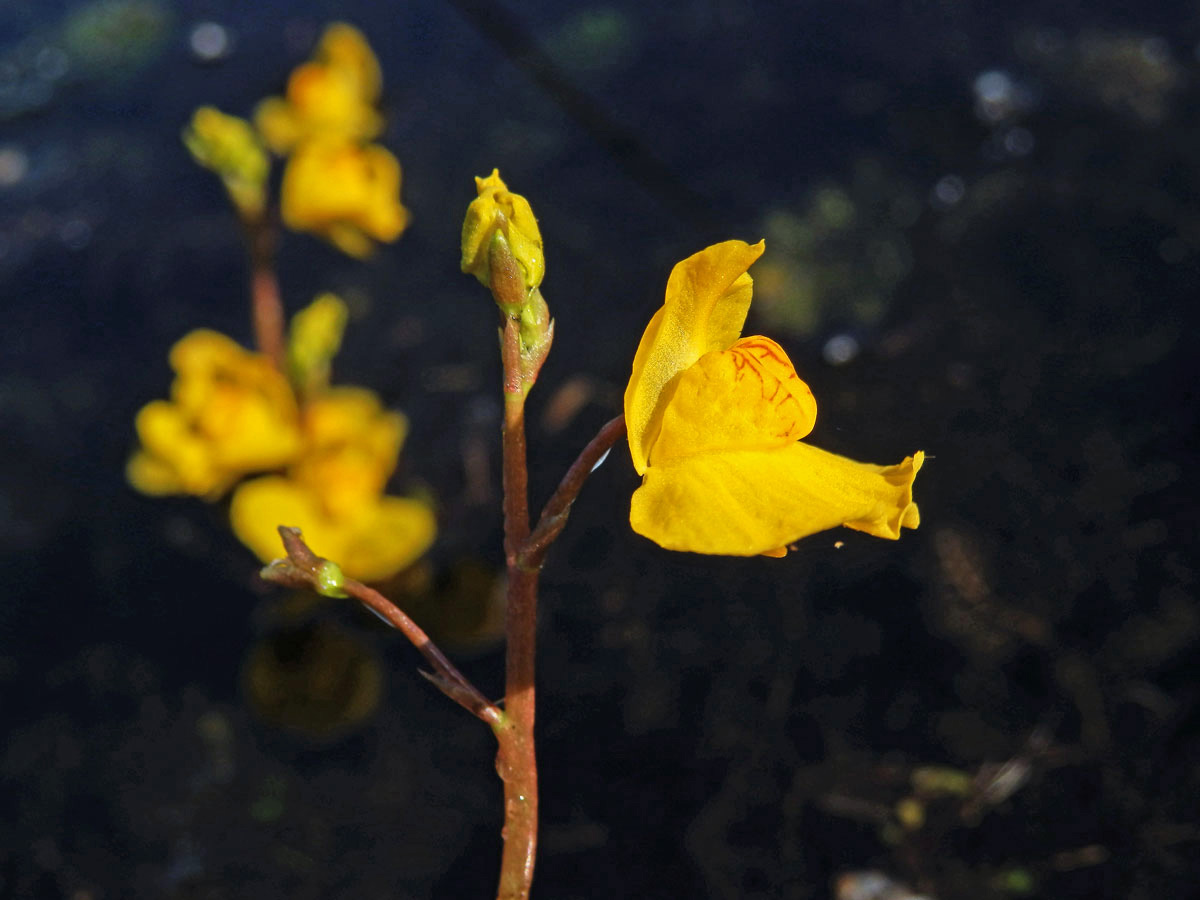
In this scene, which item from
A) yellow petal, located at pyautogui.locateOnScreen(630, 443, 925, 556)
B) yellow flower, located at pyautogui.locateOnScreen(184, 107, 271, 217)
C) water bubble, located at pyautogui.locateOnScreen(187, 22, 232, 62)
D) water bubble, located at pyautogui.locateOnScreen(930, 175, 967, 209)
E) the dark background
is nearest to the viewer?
yellow petal, located at pyautogui.locateOnScreen(630, 443, 925, 556)

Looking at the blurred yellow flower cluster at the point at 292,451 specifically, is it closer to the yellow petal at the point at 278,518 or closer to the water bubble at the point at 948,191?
the yellow petal at the point at 278,518

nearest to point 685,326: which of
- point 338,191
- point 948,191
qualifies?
point 338,191

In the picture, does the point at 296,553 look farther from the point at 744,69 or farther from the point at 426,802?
the point at 744,69

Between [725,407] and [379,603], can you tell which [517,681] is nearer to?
[379,603]

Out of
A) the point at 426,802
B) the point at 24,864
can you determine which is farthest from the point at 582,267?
the point at 24,864

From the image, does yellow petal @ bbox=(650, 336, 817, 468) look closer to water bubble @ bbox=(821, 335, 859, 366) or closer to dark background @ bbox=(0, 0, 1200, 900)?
dark background @ bbox=(0, 0, 1200, 900)

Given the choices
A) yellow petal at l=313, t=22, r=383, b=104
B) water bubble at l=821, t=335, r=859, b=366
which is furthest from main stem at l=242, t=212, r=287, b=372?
water bubble at l=821, t=335, r=859, b=366

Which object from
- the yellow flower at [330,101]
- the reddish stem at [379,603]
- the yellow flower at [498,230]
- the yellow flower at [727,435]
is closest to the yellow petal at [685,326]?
the yellow flower at [727,435]
